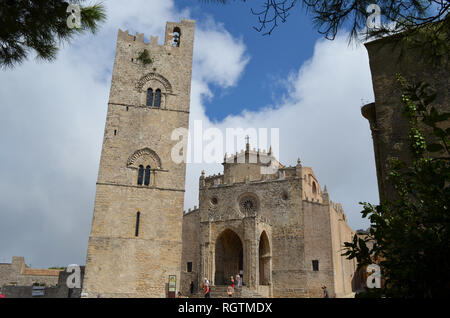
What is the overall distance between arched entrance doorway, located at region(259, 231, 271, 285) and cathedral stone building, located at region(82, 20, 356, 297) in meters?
0.08

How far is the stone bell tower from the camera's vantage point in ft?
55.0

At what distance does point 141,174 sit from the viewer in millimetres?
18500

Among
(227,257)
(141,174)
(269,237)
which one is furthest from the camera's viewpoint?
(227,257)

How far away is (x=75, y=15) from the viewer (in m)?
5.39

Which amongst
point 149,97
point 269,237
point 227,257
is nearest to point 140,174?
point 149,97

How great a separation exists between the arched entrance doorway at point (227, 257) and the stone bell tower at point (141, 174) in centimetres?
977

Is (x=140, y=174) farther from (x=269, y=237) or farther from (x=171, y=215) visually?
(x=269, y=237)

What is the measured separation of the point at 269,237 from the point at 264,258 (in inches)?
62.8

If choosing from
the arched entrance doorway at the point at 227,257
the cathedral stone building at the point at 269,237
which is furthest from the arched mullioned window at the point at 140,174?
the arched entrance doorway at the point at 227,257

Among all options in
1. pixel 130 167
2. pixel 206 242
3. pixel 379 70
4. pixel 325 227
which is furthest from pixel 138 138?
pixel 325 227

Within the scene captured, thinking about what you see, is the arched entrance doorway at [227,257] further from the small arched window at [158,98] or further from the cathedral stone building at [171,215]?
the small arched window at [158,98]

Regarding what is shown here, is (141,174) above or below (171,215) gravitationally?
above
